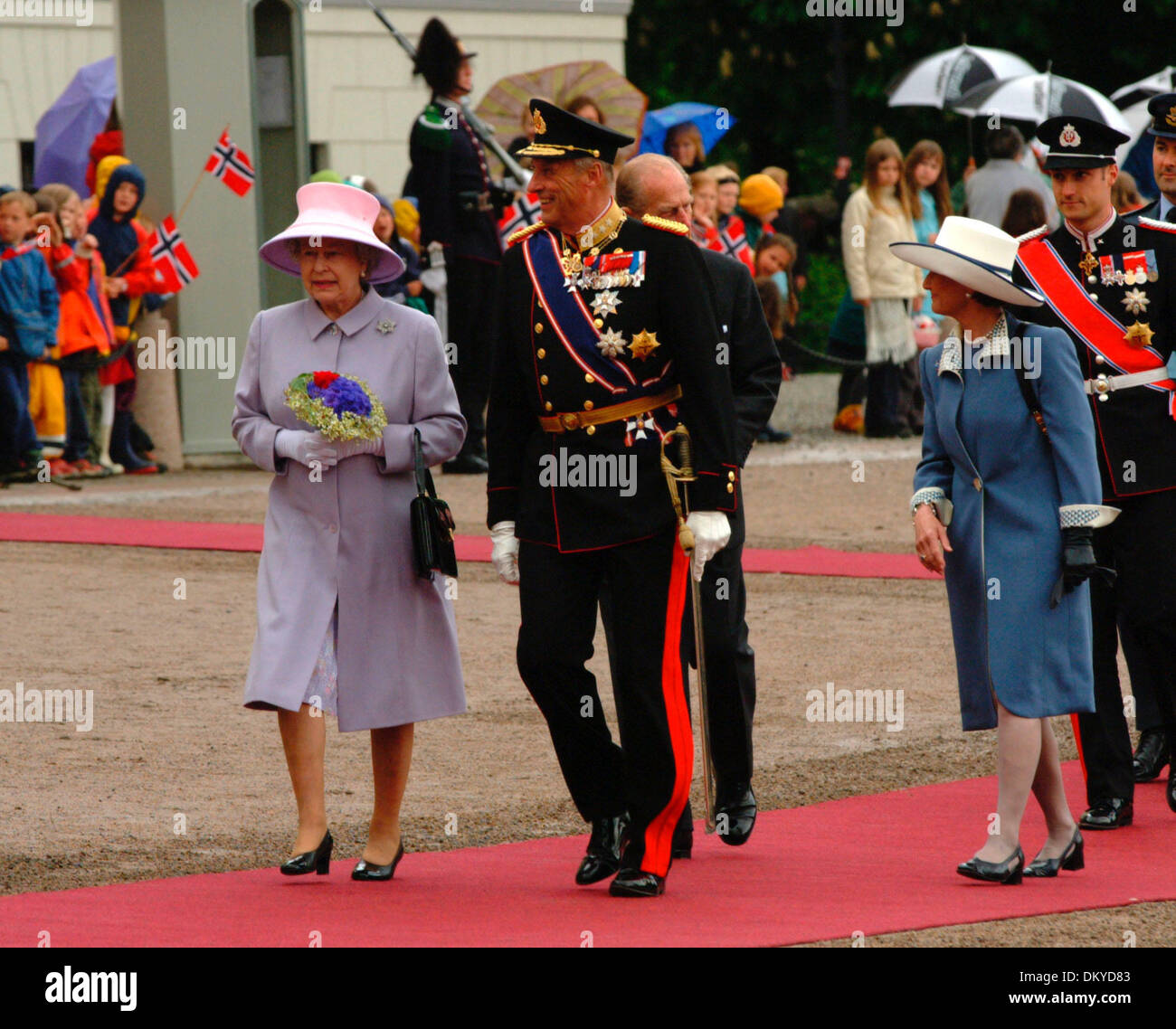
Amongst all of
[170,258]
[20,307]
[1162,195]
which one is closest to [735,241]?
[170,258]

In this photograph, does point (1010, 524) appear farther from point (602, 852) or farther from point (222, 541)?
point (222, 541)

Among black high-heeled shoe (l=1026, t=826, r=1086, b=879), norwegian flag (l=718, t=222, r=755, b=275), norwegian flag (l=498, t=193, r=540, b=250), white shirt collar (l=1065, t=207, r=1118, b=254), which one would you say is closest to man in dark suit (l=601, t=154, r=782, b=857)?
black high-heeled shoe (l=1026, t=826, r=1086, b=879)

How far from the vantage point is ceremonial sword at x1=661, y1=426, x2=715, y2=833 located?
5879mm

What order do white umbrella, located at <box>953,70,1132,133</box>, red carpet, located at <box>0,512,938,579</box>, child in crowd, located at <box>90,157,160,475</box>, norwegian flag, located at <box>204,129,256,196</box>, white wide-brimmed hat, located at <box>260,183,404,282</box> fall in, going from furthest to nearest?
white umbrella, located at <box>953,70,1132,133</box>, norwegian flag, located at <box>204,129,256,196</box>, child in crowd, located at <box>90,157,160,475</box>, red carpet, located at <box>0,512,938,579</box>, white wide-brimmed hat, located at <box>260,183,404,282</box>

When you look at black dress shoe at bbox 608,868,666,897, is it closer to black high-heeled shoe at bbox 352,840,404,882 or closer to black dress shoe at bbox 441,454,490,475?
black high-heeled shoe at bbox 352,840,404,882

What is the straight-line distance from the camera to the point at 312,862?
6.09m

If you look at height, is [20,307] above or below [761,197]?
below

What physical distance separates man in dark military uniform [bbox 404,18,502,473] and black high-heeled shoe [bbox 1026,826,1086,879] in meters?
8.97

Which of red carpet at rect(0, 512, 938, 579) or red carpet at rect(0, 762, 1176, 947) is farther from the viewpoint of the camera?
red carpet at rect(0, 512, 938, 579)

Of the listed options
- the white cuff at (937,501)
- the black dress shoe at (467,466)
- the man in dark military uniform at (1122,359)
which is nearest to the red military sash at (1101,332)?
the man in dark military uniform at (1122,359)

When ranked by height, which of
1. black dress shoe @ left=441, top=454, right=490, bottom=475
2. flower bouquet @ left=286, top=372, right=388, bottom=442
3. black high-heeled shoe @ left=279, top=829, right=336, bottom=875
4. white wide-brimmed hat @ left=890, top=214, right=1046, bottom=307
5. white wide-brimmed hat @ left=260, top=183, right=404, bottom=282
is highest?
white wide-brimmed hat @ left=260, top=183, right=404, bottom=282

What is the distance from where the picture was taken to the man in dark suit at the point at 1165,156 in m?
7.36

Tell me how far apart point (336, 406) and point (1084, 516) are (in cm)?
190
